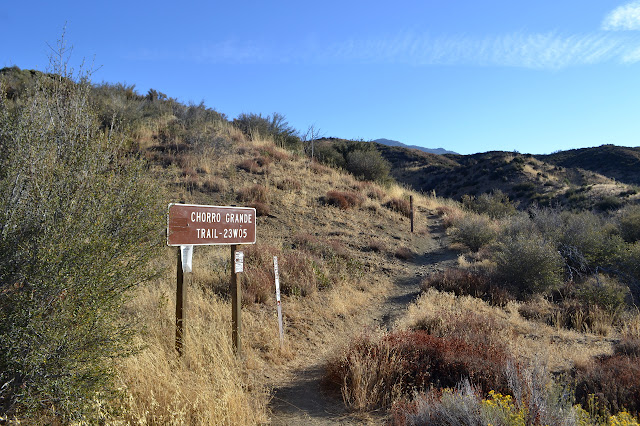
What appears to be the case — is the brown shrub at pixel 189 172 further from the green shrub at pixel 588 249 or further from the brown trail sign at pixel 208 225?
the green shrub at pixel 588 249

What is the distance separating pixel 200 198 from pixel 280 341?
8426 millimetres

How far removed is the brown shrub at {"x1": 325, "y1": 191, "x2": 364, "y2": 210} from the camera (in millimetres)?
16750

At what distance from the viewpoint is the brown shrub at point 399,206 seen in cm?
1958

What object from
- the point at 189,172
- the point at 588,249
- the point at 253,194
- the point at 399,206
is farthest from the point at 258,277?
the point at 399,206

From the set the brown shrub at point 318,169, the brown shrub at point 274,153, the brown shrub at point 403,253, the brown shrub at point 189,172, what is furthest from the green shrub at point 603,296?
the brown shrub at point 274,153

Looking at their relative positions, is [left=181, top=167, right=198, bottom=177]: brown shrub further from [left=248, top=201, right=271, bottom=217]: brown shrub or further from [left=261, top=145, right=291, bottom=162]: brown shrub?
[left=261, top=145, right=291, bottom=162]: brown shrub

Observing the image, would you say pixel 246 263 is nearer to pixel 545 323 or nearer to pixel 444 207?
pixel 545 323

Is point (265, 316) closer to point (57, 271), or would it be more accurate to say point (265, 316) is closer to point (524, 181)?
point (57, 271)

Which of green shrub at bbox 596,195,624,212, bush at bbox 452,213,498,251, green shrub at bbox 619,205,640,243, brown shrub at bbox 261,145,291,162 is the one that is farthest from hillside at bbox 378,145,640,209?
brown shrub at bbox 261,145,291,162

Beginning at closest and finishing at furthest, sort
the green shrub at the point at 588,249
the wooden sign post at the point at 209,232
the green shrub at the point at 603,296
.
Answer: the wooden sign post at the point at 209,232 → the green shrub at the point at 603,296 → the green shrub at the point at 588,249

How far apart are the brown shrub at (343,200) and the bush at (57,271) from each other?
12803mm

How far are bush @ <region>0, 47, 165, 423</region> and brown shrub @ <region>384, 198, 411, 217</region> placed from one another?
16.3 meters

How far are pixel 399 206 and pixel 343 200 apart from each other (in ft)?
13.4

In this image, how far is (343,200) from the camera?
16859 millimetres
